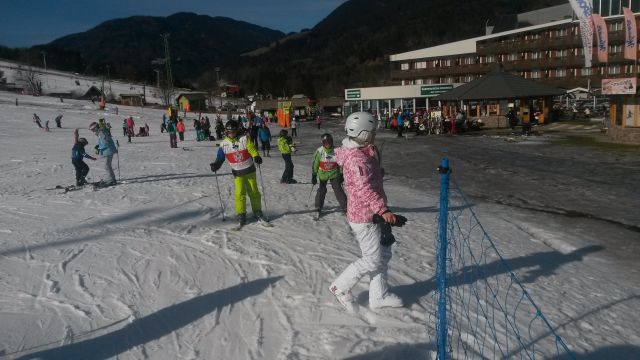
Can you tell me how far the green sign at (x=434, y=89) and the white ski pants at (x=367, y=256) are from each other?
42.4 metres

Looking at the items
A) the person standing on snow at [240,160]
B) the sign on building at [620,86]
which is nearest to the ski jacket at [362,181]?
the person standing on snow at [240,160]

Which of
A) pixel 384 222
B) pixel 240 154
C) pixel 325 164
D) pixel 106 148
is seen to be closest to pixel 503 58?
pixel 106 148

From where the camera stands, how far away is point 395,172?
→ 14.0 m

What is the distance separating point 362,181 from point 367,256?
26.8 inches

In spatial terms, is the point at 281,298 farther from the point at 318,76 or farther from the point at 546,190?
the point at 318,76

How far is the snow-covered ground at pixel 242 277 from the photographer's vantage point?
3811mm

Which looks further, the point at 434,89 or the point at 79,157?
the point at 434,89

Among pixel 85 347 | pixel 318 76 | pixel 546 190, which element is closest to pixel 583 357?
pixel 85 347

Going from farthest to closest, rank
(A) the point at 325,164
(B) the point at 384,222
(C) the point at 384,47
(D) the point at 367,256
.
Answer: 1. (C) the point at 384,47
2. (A) the point at 325,164
3. (D) the point at 367,256
4. (B) the point at 384,222

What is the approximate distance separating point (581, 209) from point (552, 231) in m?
1.90

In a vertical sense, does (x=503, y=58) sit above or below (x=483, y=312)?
above

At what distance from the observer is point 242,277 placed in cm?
520

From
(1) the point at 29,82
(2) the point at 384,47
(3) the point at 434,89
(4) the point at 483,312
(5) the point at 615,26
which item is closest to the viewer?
(4) the point at 483,312

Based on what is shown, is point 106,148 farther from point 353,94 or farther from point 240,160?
point 353,94
